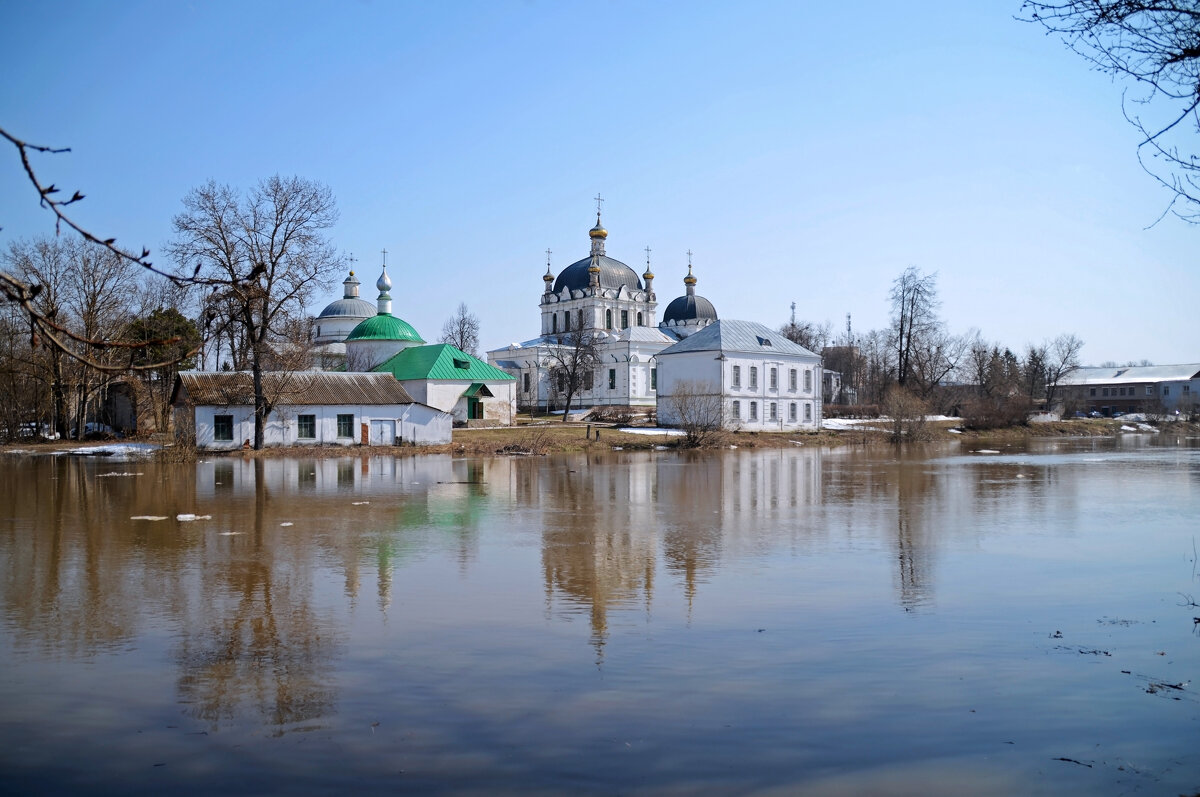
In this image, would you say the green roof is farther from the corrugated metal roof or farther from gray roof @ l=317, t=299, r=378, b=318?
gray roof @ l=317, t=299, r=378, b=318

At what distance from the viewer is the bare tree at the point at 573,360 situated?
61.2m

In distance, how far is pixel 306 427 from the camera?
120ft

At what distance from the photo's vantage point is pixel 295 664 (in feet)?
24.4

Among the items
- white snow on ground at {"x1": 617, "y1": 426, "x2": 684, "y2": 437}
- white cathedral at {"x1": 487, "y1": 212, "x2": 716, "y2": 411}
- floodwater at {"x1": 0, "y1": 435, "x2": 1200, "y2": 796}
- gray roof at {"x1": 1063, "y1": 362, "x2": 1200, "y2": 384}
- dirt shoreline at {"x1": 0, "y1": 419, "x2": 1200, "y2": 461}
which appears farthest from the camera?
gray roof at {"x1": 1063, "y1": 362, "x2": 1200, "y2": 384}

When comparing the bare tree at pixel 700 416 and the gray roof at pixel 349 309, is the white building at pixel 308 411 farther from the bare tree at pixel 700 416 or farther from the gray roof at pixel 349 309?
the gray roof at pixel 349 309

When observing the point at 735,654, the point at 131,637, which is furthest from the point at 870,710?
the point at 131,637

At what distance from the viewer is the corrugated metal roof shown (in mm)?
35125

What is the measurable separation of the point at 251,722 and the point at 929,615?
257 inches

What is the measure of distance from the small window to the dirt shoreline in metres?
0.71

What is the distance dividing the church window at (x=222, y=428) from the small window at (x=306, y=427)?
2553 millimetres

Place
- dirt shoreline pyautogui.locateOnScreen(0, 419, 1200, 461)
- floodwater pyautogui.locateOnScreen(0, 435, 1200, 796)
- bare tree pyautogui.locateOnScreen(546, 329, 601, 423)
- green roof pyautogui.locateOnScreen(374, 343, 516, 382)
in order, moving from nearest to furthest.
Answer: floodwater pyautogui.locateOnScreen(0, 435, 1200, 796) → dirt shoreline pyautogui.locateOnScreen(0, 419, 1200, 461) → green roof pyautogui.locateOnScreen(374, 343, 516, 382) → bare tree pyautogui.locateOnScreen(546, 329, 601, 423)

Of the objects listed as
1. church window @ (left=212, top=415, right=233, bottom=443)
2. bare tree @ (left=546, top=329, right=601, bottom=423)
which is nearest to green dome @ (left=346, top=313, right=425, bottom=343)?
bare tree @ (left=546, top=329, right=601, bottom=423)

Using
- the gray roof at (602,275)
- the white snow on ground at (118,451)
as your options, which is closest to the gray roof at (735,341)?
the gray roof at (602,275)

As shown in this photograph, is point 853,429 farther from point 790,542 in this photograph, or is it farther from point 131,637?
point 131,637
